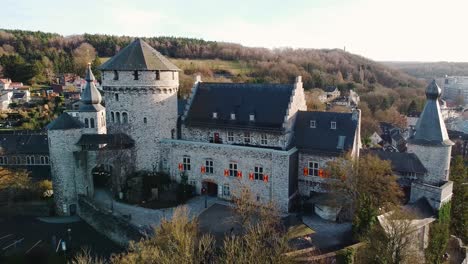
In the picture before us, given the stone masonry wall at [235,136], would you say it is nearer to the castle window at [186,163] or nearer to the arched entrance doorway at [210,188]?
the castle window at [186,163]

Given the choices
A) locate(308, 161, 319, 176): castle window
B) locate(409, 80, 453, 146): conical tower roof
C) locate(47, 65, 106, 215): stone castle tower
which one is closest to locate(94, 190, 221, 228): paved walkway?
locate(47, 65, 106, 215): stone castle tower

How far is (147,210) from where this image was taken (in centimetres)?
3322

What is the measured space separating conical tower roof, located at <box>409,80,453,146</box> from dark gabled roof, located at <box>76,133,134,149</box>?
25170mm

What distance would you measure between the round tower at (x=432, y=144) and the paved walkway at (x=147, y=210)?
690 inches

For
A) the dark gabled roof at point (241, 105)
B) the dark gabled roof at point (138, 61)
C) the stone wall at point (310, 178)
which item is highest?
the dark gabled roof at point (138, 61)

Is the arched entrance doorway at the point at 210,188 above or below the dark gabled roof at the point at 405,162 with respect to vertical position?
below

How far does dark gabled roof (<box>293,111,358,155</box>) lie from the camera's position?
31.5m

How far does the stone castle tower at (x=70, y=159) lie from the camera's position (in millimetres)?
35438

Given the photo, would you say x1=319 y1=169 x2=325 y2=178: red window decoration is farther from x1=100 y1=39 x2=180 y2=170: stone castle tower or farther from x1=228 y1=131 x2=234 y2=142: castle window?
x1=100 y1=39 x2=180 y2=170: stone castle tower

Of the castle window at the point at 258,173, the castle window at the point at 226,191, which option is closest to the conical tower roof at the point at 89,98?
the castle window at the point at 226,191

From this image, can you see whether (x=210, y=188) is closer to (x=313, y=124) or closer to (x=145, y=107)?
(x=145, y=107)

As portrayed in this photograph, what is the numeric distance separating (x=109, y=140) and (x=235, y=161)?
1199 cm

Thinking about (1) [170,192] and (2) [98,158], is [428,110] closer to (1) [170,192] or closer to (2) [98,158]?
(1) [170,192]

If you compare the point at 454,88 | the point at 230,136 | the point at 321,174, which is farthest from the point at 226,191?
the point at 454,88
